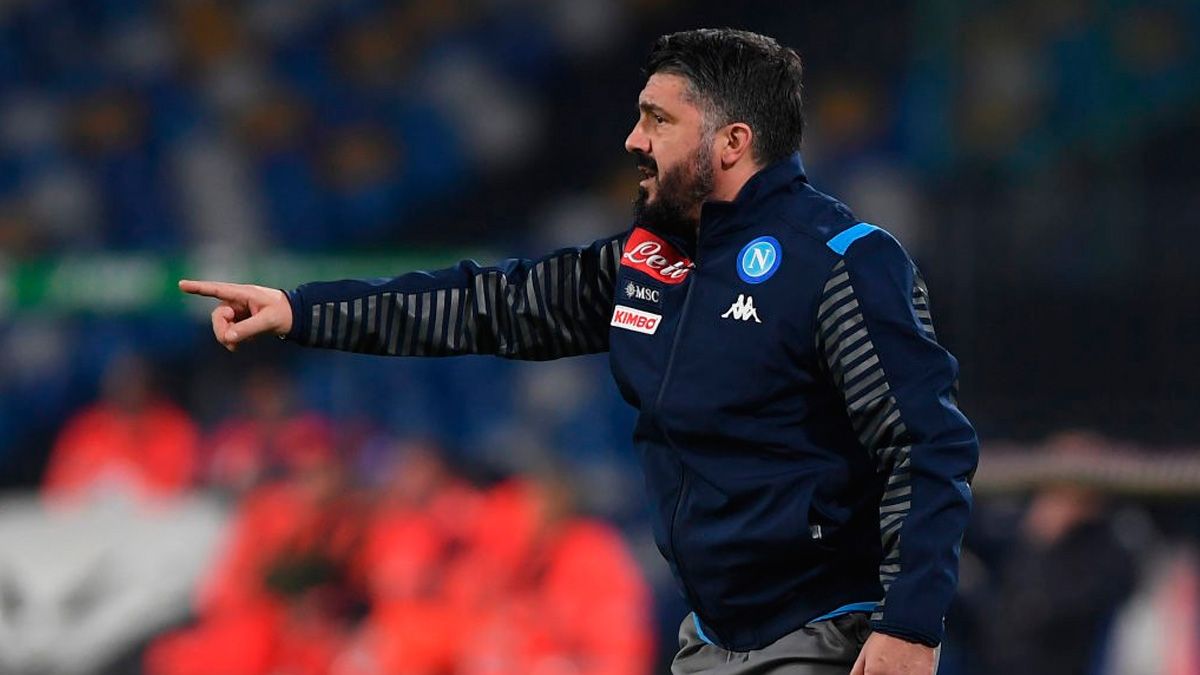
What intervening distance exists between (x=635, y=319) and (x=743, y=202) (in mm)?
236

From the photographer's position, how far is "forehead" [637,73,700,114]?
270 cm

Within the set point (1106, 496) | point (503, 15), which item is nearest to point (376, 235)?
point (503, 15)

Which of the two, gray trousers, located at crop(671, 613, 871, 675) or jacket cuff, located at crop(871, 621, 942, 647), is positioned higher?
jacket cuff, located at crop(871, 621, 942, 647)

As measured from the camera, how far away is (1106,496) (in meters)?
5.42

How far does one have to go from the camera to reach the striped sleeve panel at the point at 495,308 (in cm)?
287

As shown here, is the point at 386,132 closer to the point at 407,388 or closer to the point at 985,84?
the point at 407,388

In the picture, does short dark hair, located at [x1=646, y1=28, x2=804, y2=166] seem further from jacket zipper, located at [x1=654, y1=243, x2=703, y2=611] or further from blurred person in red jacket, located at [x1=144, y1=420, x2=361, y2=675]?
blurred person in red jacket, located at [x1=144, y1=420, x2=361, y2=675]

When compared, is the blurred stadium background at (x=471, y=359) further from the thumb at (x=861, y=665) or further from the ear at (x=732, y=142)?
the thumb at (x=861, y=665)

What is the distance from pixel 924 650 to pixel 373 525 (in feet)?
14.0

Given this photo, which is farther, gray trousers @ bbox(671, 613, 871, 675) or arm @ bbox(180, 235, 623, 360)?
arm @ bbox(180, 235, 623, 360)

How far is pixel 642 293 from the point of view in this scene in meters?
2.76

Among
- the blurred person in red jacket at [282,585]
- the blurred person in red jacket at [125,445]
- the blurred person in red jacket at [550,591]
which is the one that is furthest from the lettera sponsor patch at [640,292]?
the blurred person in red jacket at [125,445]

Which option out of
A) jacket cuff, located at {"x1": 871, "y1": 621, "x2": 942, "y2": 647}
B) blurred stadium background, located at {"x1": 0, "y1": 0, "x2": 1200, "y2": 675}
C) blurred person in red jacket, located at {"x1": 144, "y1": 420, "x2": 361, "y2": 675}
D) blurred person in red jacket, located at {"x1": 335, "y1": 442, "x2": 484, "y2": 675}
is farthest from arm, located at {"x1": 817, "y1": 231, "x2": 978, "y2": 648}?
blurred person in red jacket, located at {"x1": 144, "y1": 420, "x2": 361, "y2": 675}

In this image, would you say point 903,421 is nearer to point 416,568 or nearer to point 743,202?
point 743,202
